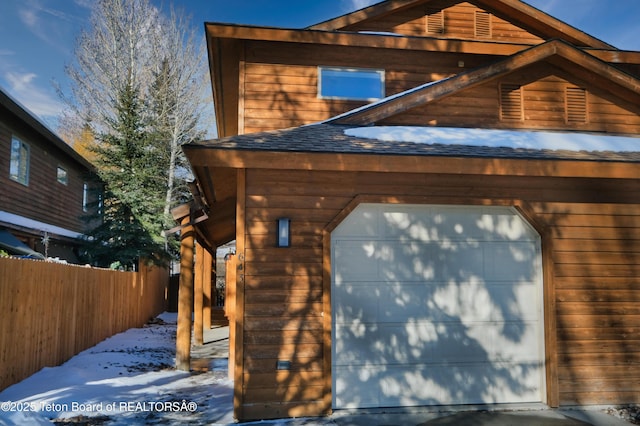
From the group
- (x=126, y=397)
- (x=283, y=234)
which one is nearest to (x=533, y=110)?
(x=283, y=234)

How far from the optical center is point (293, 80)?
9203 millimetres

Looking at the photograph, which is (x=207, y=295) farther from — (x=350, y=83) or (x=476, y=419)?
(x=476, y=419)

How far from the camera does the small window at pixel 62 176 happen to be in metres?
19.0

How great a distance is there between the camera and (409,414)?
6406mm

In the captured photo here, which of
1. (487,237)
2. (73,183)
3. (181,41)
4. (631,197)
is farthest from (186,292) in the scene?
(181,41)

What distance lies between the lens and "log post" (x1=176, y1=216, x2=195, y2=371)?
8.93 m

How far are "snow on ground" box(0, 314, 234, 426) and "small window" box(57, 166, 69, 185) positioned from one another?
10.9 meters

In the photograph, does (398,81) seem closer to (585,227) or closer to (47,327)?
(585,227)

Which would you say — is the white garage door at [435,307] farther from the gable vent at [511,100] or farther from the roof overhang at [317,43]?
the roof overhang at [317,43]

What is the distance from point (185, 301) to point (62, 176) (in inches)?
498

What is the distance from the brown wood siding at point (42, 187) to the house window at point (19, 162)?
164mm

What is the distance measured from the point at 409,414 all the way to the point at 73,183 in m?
18.1

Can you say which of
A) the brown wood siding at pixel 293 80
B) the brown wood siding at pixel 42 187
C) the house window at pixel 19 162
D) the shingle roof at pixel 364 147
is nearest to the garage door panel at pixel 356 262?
the shingle roof at pixel 364 147

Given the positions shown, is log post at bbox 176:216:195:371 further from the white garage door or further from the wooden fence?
the white garage door
